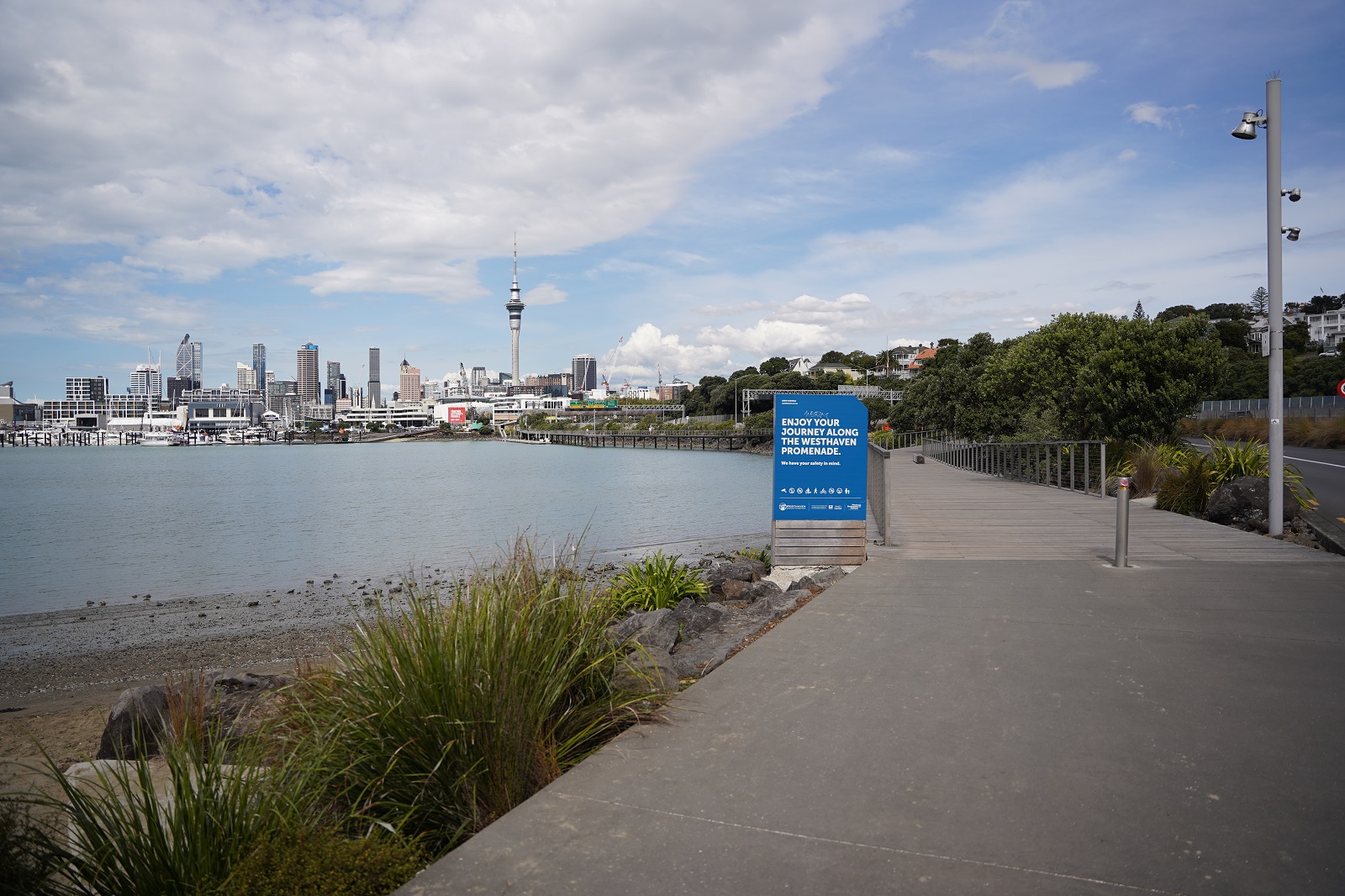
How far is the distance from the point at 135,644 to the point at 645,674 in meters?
13.5

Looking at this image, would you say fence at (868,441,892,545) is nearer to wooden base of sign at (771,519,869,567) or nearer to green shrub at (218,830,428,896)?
wooden base of sign at (771,519,869,567)

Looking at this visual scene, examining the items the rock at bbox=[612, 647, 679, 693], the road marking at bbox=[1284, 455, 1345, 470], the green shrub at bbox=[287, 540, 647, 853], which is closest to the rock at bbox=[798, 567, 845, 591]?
the rock at bbox=[612, 647, 679, 693]

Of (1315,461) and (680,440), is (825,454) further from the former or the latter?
(680,440)

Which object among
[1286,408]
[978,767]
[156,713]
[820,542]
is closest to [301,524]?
[820,542]

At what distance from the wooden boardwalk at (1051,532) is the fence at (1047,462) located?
0.77 m

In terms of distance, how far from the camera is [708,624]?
8.45m

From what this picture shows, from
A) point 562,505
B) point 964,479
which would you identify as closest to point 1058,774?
point 964,479

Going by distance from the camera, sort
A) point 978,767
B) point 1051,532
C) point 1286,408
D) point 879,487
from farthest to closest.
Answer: point 1286,408 → point 879,487 → point 1051,532 → point 978,767

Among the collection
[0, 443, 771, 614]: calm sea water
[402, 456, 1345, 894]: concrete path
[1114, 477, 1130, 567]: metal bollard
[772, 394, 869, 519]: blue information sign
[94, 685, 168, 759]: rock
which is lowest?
[0, 443, 771, 614]: calm sea water

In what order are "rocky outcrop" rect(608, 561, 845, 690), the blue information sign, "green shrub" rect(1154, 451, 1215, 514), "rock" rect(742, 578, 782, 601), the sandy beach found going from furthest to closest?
"green shrub" rect(1154, 451, 1215, 514) → the blue information sign → the sandy beach → "rock" rect(742, 578, 782, 601) → "rocky outcrop" rect(608, 561, 845, 690)

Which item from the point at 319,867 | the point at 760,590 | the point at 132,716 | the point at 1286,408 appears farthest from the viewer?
the point at 1286,408

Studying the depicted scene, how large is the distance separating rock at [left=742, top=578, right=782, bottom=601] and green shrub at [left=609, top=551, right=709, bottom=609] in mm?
603

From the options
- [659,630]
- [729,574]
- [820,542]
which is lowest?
[729,574]

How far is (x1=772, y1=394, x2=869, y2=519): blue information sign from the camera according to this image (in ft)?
35.2
